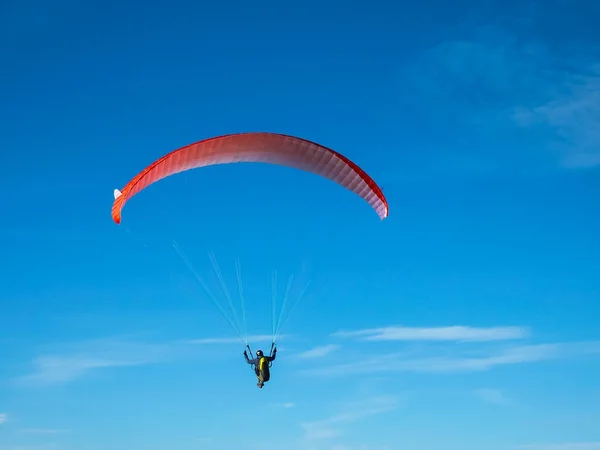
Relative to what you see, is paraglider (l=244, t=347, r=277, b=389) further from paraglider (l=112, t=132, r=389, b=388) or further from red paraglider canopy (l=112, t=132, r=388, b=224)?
red paraglider canopy (l=112, t=132, r=388, b=224)

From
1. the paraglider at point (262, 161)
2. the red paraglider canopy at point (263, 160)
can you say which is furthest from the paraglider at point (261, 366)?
the red paraglider canopy at point (263, 160)

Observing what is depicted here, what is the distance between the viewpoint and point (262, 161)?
3428 centimetres

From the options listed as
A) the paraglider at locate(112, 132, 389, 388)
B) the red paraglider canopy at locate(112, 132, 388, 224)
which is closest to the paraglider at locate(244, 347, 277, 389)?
the paraglider at locate(112, 132, 389, 388)

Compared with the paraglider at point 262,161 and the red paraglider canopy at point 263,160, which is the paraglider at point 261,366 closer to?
the paraglider at point 262,161

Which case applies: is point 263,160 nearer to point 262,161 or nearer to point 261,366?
point 262,161

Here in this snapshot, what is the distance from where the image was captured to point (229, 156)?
32.9m

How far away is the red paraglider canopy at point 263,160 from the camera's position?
30.5m

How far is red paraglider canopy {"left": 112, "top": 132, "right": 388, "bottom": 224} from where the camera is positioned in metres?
30.5

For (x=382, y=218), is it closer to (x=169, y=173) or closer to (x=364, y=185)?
(x=364, y=185)

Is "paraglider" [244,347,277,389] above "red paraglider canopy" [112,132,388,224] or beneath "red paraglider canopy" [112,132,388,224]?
beneath

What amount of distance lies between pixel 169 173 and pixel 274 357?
A: 23.2 feet

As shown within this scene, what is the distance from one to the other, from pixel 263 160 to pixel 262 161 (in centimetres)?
13

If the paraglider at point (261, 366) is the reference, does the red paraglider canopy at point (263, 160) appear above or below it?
above

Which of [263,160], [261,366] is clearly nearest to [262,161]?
[263,160]
